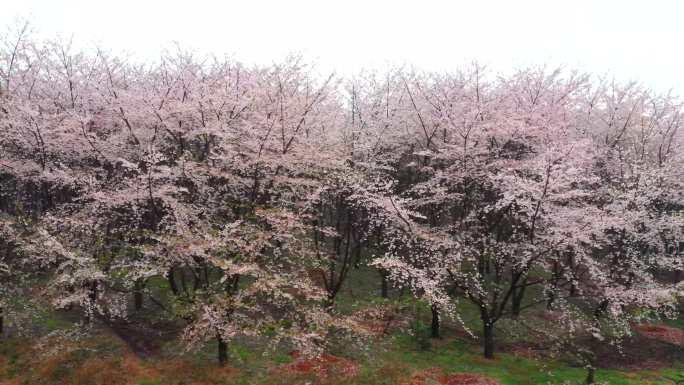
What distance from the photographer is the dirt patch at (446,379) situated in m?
16.5

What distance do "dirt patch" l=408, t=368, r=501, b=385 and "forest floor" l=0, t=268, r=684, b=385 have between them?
4 cm

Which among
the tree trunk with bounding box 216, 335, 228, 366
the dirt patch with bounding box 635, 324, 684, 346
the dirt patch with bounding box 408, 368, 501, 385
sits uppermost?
the dirt patch with bounding box 635, 324, 684, 346

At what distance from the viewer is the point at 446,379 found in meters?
17.0

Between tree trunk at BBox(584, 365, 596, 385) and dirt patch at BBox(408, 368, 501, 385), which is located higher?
tree trunk at BBox(584, 365, 596, 385)

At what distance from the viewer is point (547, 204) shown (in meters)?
16.6

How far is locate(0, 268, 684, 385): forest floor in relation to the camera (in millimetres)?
16125

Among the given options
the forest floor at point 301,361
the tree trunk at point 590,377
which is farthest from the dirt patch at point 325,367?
the tree trunk at point 590,377

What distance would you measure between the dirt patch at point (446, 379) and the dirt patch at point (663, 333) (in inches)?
463

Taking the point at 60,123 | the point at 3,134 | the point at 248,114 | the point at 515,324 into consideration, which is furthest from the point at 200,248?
the point at 515,324

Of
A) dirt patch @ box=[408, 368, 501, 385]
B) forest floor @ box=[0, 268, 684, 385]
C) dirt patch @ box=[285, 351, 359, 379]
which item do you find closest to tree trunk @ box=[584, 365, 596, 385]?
forest floor @ box=[0, 268, 684, 385]

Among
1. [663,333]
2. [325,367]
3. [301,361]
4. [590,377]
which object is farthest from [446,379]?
[663,333]

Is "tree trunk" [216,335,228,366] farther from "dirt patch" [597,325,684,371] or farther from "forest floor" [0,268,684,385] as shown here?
"dirt patch" [597,325,684,371]

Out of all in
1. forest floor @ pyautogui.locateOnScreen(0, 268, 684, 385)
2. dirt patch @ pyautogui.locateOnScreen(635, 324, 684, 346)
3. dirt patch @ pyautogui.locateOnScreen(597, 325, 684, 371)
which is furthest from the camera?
dirt patch @ pyautogui.locateOnScreen(635, 324, 684, 346)

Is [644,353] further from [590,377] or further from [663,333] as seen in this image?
[590,377]
